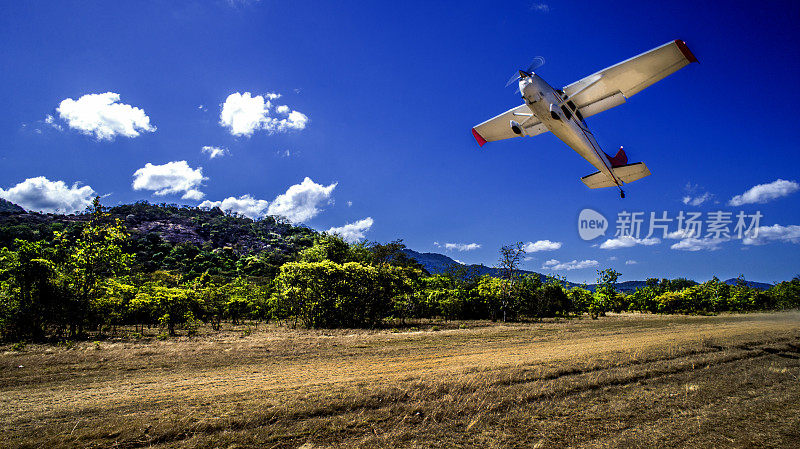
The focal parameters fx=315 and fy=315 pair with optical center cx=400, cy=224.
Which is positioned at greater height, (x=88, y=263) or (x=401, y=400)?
(x=88, y=263)

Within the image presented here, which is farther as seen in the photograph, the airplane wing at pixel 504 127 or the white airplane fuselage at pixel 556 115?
the airplane wing at pixel 504 127

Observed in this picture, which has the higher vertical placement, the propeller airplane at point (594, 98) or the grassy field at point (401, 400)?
the propeller airplane at point (594, 98)

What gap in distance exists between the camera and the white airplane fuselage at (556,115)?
21.9 feet

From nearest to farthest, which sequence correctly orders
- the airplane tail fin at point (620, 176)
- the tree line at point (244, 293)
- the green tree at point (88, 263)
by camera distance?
1. the airplane tail fin at point (620, 176)
2. the tree line at point (244, 293)
3. the green tree at point (88, 263)

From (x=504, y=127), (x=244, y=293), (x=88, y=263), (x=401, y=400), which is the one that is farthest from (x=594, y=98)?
(x=244, y=293)

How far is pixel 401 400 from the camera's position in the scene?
19.8 feet

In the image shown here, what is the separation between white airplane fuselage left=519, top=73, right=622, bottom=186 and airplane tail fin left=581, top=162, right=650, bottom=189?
1.03 metres

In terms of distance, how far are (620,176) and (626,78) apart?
2697 mm

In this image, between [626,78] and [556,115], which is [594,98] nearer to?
[626,78]

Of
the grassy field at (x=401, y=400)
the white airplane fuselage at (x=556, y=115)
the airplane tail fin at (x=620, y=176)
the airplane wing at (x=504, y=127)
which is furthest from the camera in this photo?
the airplane wing at (x=504, y=127)

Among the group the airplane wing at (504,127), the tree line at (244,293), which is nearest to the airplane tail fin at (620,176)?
the airplane wing at (504,127)

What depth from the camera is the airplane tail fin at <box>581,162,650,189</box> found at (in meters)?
7.82

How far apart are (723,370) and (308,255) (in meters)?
30.4

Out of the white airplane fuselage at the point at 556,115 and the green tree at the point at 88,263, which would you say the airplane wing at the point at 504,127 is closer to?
the white airplane fuselage at the point at 556,115
